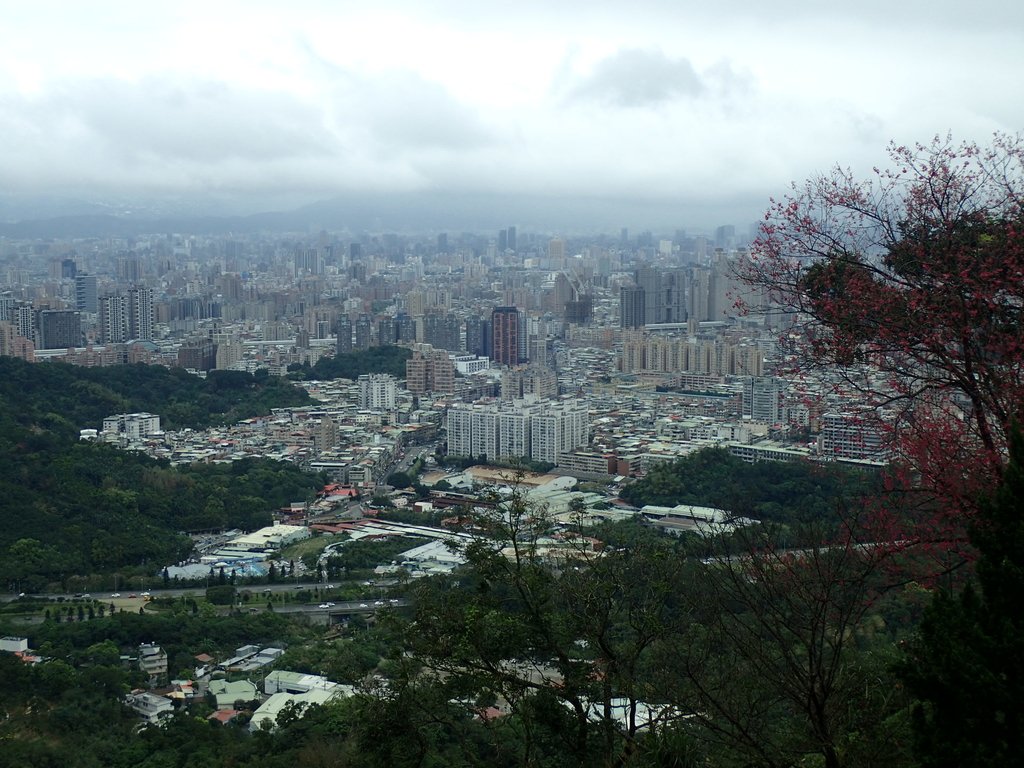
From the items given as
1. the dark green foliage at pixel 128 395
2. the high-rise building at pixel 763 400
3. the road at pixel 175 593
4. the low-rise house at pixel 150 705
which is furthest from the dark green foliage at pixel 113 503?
the high-rise building at pixel 763 400

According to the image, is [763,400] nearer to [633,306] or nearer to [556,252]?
[633,306]

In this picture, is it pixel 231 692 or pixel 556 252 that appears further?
pixel 556 252

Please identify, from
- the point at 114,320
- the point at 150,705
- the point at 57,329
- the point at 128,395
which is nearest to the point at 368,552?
the point at 150,705

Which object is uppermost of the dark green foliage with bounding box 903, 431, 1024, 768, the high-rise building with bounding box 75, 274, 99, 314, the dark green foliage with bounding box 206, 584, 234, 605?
the dark green foliage with bounding box 903, 431, 1024, 768

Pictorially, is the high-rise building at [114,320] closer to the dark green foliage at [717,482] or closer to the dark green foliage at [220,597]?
the dark green foliage at [717,482]

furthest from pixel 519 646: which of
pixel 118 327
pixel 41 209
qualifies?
pixel 41 209

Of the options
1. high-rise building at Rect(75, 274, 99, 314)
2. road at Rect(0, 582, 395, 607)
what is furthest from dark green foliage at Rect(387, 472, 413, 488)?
high-rise building at Rect(75, 274, 99, 314)

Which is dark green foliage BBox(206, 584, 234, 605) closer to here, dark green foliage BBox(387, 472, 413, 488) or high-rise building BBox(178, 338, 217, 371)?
dark green foliage BBox(387, 472, 413, 488)
